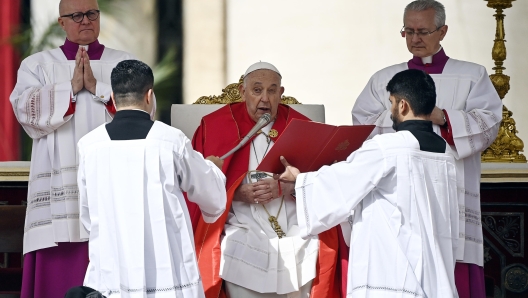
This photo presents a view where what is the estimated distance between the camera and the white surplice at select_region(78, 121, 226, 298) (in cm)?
475

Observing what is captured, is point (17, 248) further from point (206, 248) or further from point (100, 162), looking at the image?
point (100, 162)

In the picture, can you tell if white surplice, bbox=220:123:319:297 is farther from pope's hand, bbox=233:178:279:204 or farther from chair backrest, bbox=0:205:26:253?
Answer: chair backrest, bbox=0:205:26:253

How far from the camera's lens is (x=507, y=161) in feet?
23.8

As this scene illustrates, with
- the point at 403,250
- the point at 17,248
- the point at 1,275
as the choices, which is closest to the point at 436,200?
the point at 403,250

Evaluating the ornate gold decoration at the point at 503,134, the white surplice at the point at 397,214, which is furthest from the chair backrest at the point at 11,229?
the ornate gold decoration at the point at 503,134

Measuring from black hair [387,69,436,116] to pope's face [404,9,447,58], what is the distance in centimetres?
127

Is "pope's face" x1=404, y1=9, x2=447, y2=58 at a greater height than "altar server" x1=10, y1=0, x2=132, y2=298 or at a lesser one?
greater

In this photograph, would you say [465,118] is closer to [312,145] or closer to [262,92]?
[312,145]

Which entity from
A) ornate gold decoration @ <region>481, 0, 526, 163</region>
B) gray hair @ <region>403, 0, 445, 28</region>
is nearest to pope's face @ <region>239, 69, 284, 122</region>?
gray hair @ <region>403, 0, 445, 28</region>

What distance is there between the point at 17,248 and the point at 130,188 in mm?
1861

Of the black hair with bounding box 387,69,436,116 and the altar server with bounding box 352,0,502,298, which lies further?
the altar server with bounding box 352,0,502,298

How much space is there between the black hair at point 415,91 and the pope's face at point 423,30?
127cm

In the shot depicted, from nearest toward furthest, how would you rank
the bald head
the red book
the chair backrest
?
the red book, the bald head, the chair backrest

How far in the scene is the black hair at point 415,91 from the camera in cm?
502
